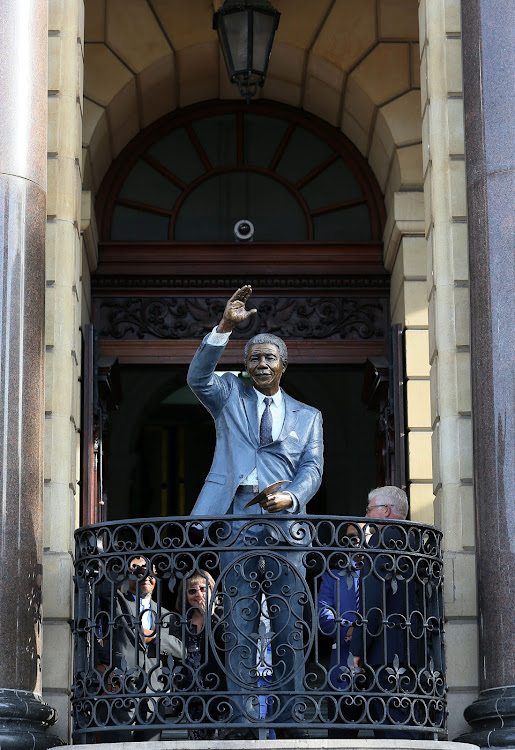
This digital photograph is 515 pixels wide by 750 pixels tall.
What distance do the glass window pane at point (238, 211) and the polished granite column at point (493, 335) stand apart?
3.53 m

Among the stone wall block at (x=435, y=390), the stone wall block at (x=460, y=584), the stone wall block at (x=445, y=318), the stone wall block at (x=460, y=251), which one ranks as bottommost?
the stone wall block at (x=460, y=584)

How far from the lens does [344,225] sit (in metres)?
13.2

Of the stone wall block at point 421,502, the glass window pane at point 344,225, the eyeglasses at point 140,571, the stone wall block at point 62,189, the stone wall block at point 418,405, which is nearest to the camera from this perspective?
the eyeglasses at point 140,571

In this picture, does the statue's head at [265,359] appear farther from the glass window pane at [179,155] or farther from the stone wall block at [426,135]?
the glass window pane at [179,155]

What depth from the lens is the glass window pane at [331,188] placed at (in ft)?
43.4

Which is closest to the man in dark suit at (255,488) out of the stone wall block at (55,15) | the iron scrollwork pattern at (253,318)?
the stone wall block at (55,15)

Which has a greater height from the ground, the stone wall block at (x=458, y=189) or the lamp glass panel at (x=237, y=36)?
the lamp glass panel at (x=237, y=36)

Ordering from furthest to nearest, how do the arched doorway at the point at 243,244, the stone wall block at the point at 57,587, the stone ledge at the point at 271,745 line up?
1. the arched doorway at the point at 243,244
2. the stone wall block at the point at 57,587
3. the stone ledge at the point at 271,745

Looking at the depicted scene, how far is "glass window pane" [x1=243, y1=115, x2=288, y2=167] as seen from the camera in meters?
13.3

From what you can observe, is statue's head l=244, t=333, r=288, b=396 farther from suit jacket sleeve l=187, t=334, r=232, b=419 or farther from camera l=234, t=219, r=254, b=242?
camera l=234, t=219, r=254, b=242

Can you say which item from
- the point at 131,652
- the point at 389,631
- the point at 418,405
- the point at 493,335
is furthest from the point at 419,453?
the point at 131,652

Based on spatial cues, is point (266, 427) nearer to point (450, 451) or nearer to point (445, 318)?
point (450, 451)

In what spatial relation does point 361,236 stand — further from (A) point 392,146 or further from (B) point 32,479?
(B) point 32,479

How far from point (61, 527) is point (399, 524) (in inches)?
78.2
